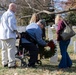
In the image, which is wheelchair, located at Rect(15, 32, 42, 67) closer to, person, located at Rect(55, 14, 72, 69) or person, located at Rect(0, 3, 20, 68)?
person, located at Rect(0, 3, 20, 68)

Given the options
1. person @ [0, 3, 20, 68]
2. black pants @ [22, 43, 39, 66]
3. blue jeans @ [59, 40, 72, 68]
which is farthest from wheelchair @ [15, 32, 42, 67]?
blue jeans @ [59, 40, 72, 68]

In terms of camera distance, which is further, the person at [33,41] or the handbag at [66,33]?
the handbag at [66,33]

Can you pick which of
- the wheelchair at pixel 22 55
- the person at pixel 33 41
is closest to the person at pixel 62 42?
the person at pixel 33 41

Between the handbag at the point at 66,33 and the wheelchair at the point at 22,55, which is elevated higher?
the handbag at the point at 66,33

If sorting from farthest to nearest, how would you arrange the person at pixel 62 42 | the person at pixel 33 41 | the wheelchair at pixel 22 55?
the person at pixel 62 42 < the wheelchair at pixel 22 55 < the person at pixel 33 41

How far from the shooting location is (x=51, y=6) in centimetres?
1277

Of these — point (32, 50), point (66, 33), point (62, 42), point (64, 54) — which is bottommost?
point (64, 54)

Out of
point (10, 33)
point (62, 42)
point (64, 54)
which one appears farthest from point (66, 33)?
point (10, 33)

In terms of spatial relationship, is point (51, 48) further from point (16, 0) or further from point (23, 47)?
point (16, 0)

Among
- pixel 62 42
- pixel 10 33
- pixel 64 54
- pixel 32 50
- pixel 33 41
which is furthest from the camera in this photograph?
pixel 64 54

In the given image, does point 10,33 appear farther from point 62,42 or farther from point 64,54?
point 64,54

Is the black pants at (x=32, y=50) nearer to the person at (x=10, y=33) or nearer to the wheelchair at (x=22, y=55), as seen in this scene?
the wheelchair at (x=22, y=55)

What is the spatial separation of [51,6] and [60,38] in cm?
392

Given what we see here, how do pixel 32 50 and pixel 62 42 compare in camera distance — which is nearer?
pixel 32 50
